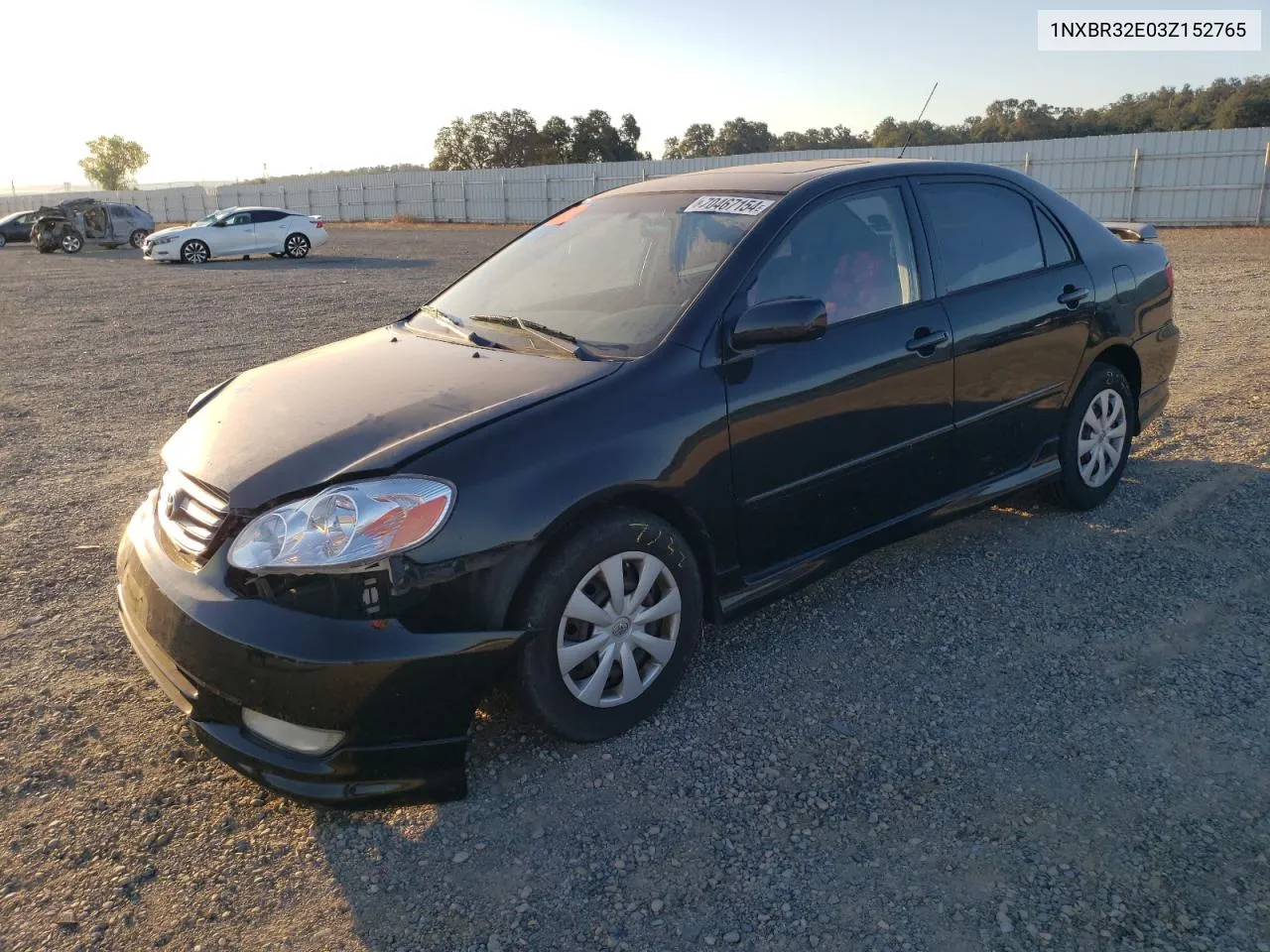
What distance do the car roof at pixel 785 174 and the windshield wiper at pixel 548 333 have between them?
0.92 meters

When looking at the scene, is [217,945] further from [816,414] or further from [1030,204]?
[1030,204]

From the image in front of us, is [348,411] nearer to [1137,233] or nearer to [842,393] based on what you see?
[842,393]

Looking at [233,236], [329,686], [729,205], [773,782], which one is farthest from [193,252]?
[773,782]

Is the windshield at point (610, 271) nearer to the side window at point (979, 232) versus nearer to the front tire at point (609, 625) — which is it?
the front tire at point (609, 625)

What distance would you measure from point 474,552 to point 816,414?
56.8 inches

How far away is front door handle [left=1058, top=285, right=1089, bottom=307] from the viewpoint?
4.57m

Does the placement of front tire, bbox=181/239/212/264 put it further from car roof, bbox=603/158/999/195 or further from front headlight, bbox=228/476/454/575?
front headlight, bbox=228/476/454/575

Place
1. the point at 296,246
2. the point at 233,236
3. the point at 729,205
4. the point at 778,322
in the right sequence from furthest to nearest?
1. the point at 296,246
2. the point at 233,236
3. the point at 729,205
4. the point at 778,322

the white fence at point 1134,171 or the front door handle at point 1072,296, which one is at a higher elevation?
the white fence at point 1134,171

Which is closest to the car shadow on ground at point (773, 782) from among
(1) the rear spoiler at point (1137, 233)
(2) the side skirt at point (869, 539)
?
(2) the side skirt at point (869, 539)

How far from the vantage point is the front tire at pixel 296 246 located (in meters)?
25.6

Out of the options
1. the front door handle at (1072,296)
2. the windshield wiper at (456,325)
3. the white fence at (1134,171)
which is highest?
the white fence at (1134,171)

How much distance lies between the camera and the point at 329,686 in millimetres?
2564

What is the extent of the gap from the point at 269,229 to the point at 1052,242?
79.3 ft
